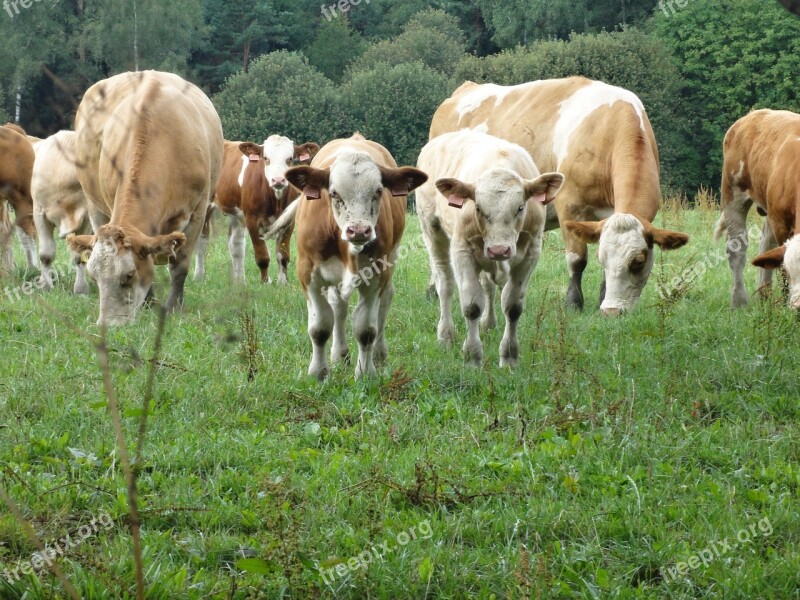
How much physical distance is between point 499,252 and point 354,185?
3.62ft

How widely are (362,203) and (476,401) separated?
1502mm

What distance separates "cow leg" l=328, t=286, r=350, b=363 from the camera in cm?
622

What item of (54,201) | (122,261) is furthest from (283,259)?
(122,261)

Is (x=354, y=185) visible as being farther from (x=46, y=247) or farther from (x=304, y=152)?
(x=304, y=152)

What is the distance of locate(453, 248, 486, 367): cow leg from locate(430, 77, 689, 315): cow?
71.0 inches

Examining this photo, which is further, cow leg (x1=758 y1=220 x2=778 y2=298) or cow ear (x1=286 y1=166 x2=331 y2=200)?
cow leg (x1=758 y1=220 x2=778 y2=298)

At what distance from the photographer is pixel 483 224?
6508mm

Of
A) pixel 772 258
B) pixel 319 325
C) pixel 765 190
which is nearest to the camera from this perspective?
pixel 319 325

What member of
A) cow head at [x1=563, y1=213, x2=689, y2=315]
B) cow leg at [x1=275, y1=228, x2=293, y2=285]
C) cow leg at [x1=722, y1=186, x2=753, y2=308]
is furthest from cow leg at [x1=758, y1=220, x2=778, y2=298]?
cow leg at [x1=275, y1=228, x2=293, y2=285]

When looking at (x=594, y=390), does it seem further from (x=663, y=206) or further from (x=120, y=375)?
(x=663, y=206)

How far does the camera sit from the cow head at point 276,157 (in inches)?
478

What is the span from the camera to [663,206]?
738 inches

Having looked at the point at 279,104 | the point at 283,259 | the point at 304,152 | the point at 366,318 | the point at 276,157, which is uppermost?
the point at 366,318

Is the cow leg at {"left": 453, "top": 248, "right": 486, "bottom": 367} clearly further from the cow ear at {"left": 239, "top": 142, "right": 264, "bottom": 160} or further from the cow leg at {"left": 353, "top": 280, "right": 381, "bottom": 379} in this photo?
the cow ear at {"left": 239, "top": 142, "right": 264, "bottom": 160}
